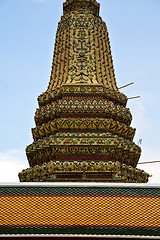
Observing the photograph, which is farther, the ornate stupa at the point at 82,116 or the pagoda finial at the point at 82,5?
the pagoda finial at the point at 82,5

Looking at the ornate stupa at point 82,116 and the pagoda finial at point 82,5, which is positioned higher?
the pagoda finial at point 82,5

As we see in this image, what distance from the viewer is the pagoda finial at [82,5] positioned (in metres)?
16.2

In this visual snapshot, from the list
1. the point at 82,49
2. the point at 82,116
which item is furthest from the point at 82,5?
the point at 82,116

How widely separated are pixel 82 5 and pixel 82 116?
4.93 meters

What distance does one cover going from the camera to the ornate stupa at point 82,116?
12023mm

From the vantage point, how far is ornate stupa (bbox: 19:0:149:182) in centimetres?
1202

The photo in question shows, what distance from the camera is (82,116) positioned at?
13359 millimetres

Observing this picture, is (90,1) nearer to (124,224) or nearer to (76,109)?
(76,109)

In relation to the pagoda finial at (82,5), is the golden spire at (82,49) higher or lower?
lower

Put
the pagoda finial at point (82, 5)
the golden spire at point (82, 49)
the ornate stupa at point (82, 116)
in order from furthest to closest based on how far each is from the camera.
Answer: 1. the pagoda finial at point (82, 5)
2. the golden spire at point (82, 49)
3. the ornate stupa at point (82, 116)

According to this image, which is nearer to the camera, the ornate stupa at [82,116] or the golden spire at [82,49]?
the ornate stupa at [82,116]

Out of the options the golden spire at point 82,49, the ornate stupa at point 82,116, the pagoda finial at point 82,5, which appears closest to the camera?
the ornate stupa at point 82,116

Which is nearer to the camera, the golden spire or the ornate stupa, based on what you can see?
the ornate stupa

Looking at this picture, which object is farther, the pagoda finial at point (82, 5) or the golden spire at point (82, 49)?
the pagoda finial at point (82, 5)
